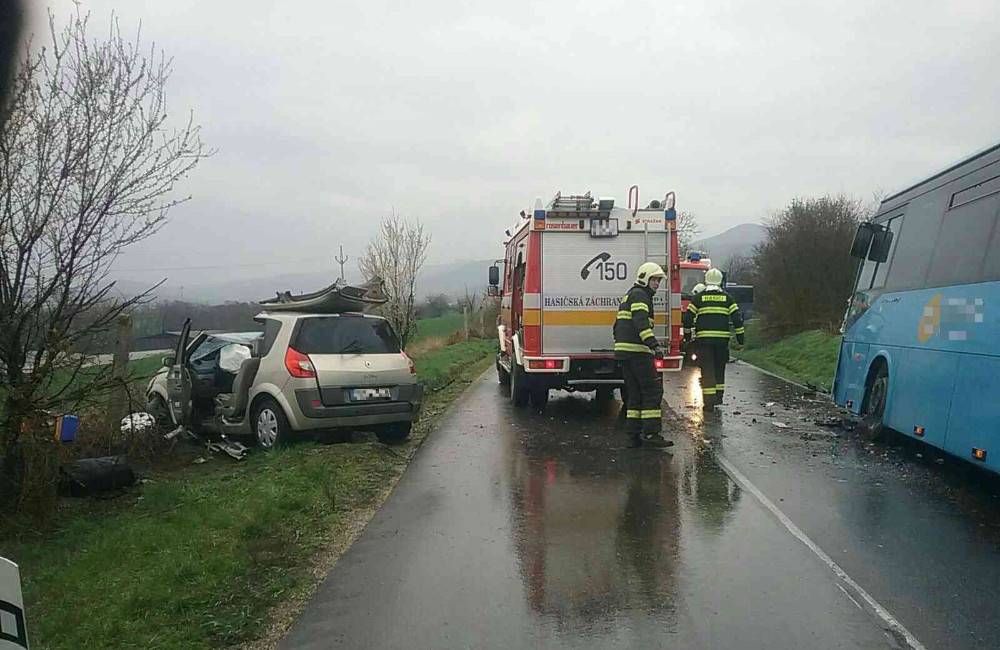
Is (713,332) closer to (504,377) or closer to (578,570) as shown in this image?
(504,377)

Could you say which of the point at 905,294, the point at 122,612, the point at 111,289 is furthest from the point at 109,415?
the point at 905,294

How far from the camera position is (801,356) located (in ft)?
72.7

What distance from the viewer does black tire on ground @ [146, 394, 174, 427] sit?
10.1m

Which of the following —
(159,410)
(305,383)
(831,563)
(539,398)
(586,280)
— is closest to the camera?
(831,563)

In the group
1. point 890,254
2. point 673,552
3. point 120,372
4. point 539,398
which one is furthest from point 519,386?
point 673,552

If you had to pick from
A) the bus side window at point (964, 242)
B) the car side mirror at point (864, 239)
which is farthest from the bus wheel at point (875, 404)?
the car side mirror at point (864, 239)

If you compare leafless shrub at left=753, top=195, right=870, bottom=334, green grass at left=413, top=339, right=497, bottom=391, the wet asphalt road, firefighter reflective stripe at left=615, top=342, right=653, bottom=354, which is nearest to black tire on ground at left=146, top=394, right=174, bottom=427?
the wet asphalt road

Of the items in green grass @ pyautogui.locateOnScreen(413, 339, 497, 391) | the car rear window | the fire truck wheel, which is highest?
the car rear window

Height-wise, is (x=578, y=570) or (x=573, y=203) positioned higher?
(x=573, y=203)

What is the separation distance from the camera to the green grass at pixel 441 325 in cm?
3607

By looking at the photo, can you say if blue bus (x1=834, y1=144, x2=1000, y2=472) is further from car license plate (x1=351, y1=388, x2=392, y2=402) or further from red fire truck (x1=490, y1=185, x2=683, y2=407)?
car license plate (x1=351, y1=388, x2=392, y2=402)

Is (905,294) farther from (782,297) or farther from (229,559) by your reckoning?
(782,297)

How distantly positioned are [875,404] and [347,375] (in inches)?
239

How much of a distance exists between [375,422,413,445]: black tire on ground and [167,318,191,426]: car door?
223cm
